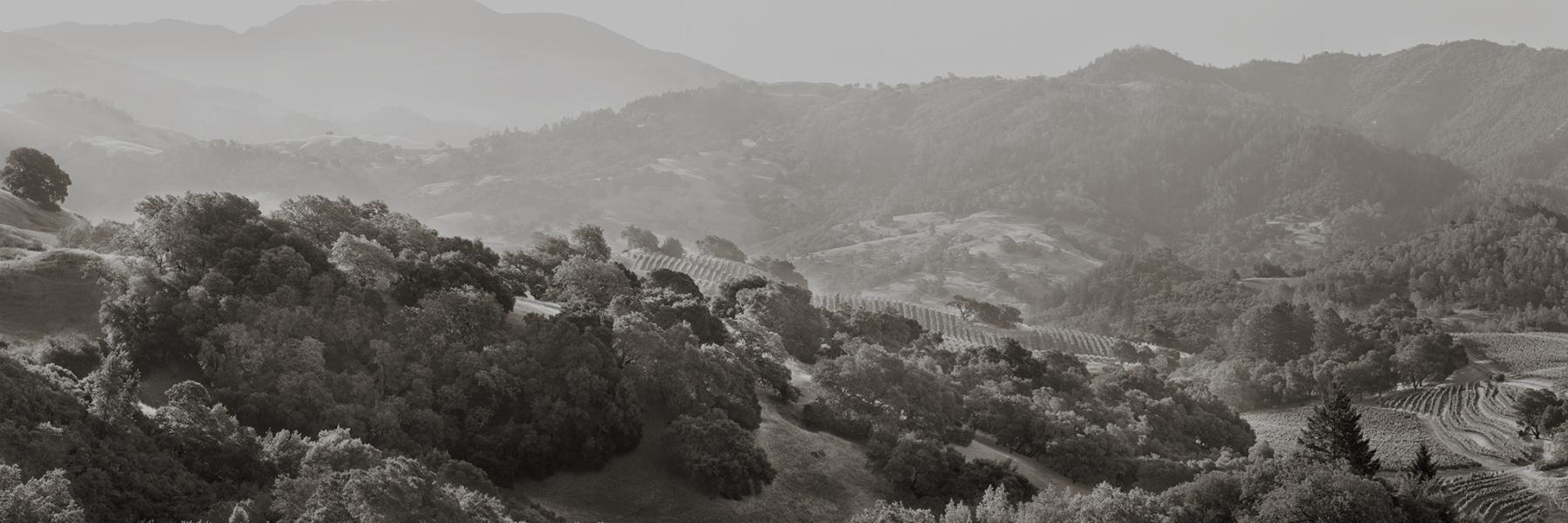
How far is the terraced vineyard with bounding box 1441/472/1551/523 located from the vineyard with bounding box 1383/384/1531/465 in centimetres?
699

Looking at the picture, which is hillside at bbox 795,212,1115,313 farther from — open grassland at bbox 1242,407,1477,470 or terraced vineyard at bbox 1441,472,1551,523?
terraced vineyard at bbox 1441,472,1551,523

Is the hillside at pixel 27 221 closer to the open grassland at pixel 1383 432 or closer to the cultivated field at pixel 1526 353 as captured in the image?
the open grassland at pixel 1383 432

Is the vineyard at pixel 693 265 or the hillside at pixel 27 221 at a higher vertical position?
the hillside at pixel 27 221

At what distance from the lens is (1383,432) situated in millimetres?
74625

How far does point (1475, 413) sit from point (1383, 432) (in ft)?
33.0

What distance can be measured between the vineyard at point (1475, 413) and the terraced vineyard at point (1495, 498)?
6989mm

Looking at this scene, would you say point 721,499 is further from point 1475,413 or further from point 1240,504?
point 1475,413

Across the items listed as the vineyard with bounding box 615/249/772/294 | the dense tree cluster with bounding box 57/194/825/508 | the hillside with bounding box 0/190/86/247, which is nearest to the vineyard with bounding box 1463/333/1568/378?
the vineyard with bounding box 615/249/772/294

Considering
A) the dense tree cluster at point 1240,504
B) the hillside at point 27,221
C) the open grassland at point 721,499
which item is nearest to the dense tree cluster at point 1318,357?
the dense tree cluster at point 1240,504

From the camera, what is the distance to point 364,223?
180 ft

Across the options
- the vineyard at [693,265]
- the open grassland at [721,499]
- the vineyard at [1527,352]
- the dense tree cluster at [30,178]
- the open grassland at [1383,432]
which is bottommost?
the vineyard at [693,265]

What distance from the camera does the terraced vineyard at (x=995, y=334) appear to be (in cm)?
10744

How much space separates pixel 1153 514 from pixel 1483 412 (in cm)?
5623

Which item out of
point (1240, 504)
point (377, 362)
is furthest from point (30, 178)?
point (1240, 504)
